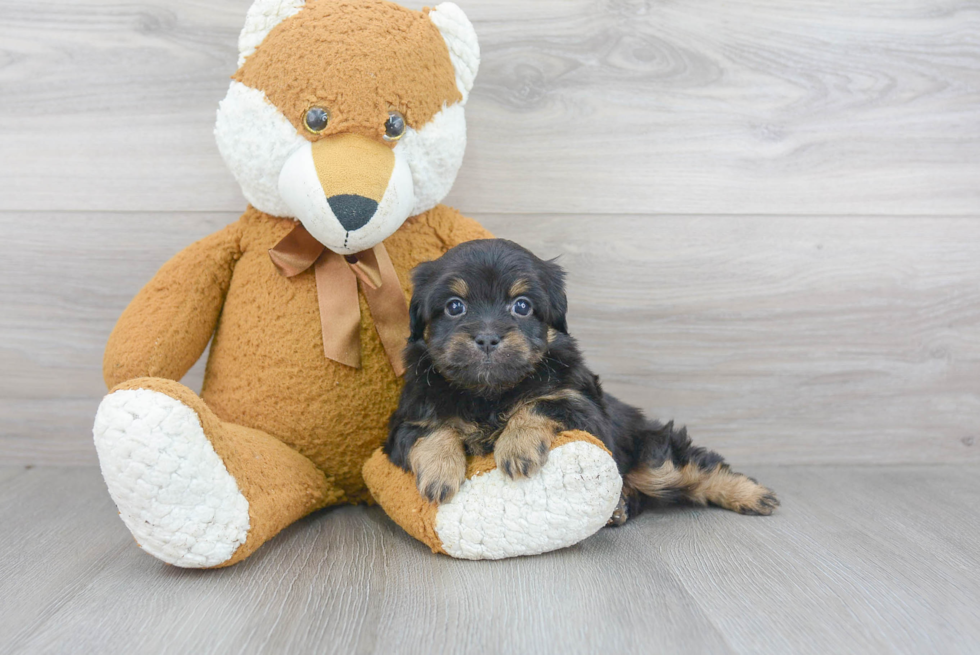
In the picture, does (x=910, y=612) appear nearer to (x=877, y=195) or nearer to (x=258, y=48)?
(x=877, y=195)

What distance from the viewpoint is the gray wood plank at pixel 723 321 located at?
2.25m

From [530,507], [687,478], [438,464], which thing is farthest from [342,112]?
[687,478]

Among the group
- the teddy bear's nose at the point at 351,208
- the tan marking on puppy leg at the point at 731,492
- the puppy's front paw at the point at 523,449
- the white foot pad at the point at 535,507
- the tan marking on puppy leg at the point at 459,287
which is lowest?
the tan marking on puppy leg at the point at 731,492

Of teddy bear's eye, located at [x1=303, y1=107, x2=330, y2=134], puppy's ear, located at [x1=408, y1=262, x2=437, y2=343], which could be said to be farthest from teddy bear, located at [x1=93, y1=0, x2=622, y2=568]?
puppy's ear, located at [x1=408, y1=262, x2=437, y2=343]

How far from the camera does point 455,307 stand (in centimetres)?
157

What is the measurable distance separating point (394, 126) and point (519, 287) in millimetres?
470

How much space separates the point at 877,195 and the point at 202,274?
202cm

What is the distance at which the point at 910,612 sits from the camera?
135 cm

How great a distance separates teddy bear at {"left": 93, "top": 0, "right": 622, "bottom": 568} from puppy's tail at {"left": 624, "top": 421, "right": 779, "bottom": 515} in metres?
0.39

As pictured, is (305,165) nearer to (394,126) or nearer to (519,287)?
(394,126)

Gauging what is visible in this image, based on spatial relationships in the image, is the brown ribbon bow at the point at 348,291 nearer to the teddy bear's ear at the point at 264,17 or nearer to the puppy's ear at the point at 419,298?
the puppy's ear at the point at 419,298

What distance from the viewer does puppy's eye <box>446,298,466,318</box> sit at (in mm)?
1570

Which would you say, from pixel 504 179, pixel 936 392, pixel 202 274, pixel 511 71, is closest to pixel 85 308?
pixel 202 274

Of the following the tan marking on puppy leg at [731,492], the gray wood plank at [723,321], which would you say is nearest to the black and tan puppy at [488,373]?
the tan marking on puppy leg at [731,492]
